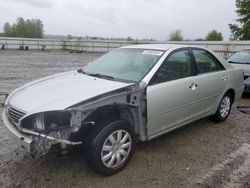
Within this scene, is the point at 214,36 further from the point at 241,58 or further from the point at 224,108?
the point at 224,108

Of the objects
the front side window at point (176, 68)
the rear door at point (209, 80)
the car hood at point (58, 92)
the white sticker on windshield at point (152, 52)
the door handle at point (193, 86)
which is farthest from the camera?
the rear door at point (209, 80)

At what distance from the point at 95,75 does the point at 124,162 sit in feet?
4.33

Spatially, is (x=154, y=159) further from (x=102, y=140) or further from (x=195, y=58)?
(x=195, y=58)

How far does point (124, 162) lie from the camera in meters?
3.23

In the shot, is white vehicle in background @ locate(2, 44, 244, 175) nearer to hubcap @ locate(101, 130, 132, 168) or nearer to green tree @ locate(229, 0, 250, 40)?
hubcap @ locate(101, 130, 132, 168)

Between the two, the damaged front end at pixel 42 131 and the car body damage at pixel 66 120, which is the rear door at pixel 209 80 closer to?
the car body damage at pixel 66 120

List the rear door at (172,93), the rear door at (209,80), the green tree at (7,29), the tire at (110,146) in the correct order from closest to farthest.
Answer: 1. the tire at (110,146)
2. the rear door at (172,93)
3. the rear door at (209,80)
4. the green tree at (7,29)

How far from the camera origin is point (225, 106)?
5074 mm

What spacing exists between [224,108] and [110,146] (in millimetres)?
2949

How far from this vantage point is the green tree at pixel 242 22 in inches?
1326

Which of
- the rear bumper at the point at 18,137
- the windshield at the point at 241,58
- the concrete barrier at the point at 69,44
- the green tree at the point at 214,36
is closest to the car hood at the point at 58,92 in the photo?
the rear bumper at the point at 18,137

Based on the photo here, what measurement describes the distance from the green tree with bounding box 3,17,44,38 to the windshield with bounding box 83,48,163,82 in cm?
5617

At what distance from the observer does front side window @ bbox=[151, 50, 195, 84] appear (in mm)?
3550

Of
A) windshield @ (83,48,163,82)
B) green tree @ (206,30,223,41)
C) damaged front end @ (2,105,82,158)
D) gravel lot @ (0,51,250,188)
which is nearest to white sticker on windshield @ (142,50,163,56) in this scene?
windshield @ (83,48,163,82)
